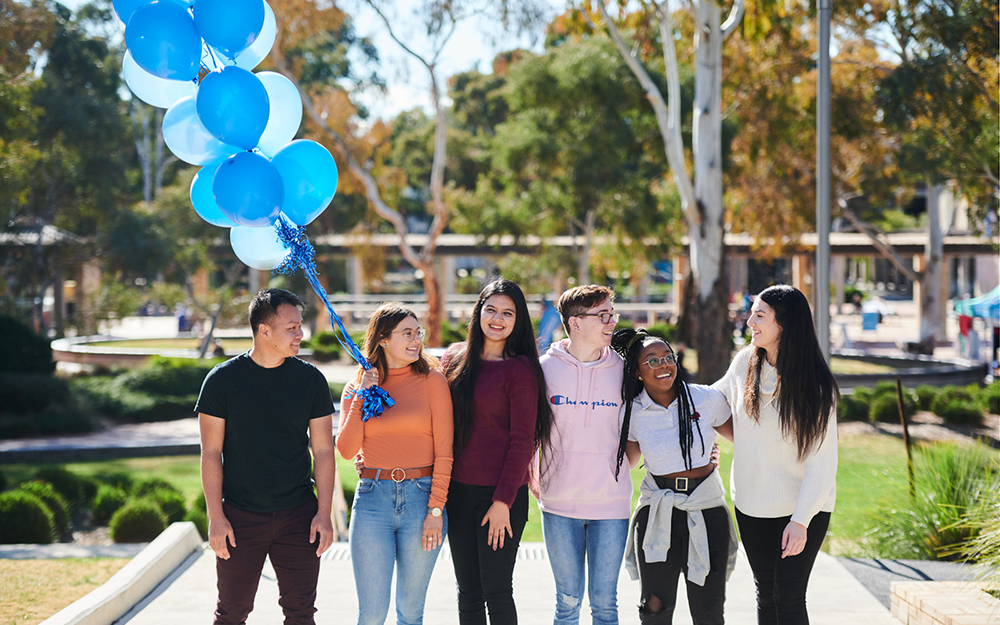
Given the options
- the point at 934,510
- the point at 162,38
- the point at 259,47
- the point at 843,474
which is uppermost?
the point at 259,47

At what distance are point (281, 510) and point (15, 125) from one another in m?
9.14

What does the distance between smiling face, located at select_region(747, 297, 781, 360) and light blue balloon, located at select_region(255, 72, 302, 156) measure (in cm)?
222

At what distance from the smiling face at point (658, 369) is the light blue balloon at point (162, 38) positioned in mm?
2313

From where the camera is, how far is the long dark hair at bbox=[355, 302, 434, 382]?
11.3 feet

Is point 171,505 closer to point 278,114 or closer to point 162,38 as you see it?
point 278,114

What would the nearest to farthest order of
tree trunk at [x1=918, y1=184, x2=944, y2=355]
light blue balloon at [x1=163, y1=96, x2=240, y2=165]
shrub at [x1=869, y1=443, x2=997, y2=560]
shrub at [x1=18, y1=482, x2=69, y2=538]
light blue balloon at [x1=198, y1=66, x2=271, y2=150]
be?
light blue balloon at [x1=198, y1=66, x2=271, y2=150], light blue balloon at [x1=163, y1=96, x2=240, y2=165], shrub at [x1=869, y1=443, x2=997, y2=560], shrub at [x1=18, y1=482, x2=69, y2=538], tree trunk at [x1=918, y1=184, x2=944, y2=355]

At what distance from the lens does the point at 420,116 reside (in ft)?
156

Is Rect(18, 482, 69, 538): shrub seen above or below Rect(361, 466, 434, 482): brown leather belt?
below

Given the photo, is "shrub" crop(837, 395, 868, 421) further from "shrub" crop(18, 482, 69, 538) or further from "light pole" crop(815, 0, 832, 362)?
"shrub" crop(18, 482, 69, 538)

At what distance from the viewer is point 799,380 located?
11.1ft

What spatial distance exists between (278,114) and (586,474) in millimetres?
2187

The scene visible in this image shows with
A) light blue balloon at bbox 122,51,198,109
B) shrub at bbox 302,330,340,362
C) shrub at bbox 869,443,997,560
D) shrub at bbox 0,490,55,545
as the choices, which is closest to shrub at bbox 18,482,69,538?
shrub at bbox 0,490,55,545

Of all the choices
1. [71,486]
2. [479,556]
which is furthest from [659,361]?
[71,486]

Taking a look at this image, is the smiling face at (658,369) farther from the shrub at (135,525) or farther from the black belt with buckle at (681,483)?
the shrub at (135,525)
